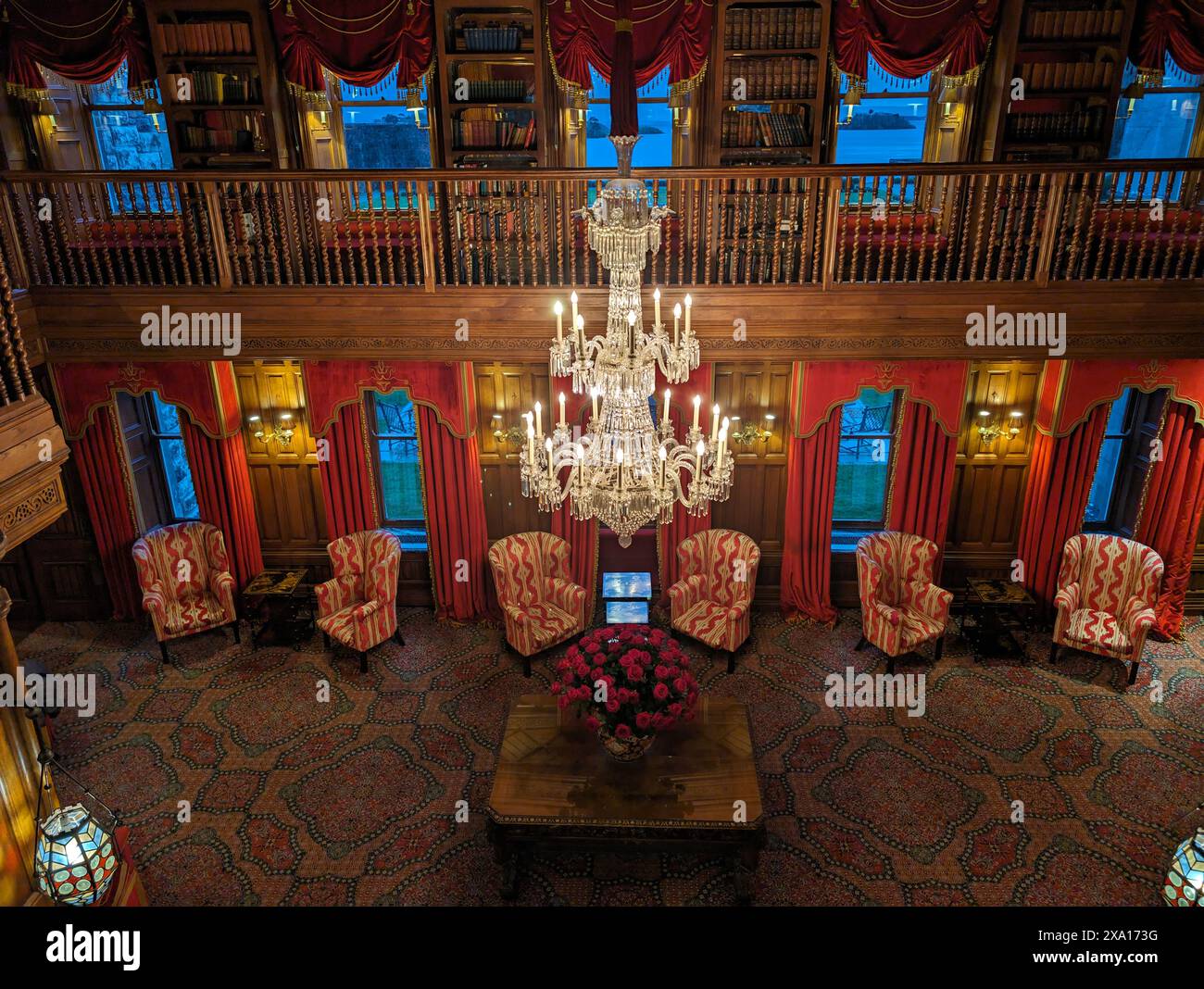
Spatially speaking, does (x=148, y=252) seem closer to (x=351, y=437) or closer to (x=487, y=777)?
(x=351, y=437)

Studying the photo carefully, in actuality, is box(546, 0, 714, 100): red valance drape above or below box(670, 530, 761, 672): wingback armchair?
above

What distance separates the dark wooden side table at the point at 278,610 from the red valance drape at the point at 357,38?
13.9 ft

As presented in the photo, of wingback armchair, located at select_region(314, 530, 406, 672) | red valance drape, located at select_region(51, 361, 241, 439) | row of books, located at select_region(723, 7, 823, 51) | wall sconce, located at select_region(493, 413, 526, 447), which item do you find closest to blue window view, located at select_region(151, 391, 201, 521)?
red valance drape, located at select_region(51, 361, 241, 439)

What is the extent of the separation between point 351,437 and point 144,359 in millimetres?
1668

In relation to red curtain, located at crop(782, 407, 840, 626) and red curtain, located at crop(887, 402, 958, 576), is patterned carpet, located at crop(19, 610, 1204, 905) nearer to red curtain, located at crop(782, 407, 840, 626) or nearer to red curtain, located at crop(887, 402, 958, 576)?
red curtain, located at crop(782, 407, 840, 626)

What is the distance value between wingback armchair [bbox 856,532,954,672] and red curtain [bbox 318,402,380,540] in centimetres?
426

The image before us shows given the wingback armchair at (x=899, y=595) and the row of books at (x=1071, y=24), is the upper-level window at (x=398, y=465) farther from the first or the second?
the row of books at (x=1071, y=24)

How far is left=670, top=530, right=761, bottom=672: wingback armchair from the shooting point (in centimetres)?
699

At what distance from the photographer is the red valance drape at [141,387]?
7059 millimetres

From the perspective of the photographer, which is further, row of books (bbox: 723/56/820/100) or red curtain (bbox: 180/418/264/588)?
red curtain (bbox: 180/418/264/588)

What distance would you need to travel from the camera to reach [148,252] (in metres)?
7.28

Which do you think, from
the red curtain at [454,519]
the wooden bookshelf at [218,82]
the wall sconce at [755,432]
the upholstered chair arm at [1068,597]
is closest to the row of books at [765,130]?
the wall sconce at [755,432]

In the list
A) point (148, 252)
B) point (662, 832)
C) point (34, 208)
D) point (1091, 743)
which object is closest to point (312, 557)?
point (148, 252)

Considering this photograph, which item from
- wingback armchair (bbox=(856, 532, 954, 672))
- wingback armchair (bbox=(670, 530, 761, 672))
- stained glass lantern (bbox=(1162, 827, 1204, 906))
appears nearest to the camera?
stained glass lantern (bbox=(1162, 827, 1204, 906))
